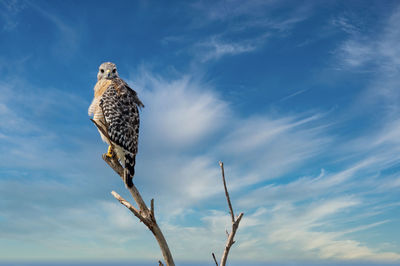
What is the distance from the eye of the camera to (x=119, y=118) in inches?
365

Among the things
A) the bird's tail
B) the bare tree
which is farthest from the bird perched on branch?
the bare tree

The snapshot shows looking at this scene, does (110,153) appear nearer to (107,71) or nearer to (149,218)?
(149,218)

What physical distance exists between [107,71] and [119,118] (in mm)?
2924

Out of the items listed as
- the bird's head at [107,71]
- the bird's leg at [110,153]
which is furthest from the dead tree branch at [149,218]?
the bird's head at [107,71]

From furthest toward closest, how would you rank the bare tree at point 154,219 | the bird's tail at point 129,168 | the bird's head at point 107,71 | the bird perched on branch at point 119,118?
the bird's head at point 107,71 → the bird perched on branch at point 119,118 → the bird's tail at point 129,168 → the bare tree at point 154,219

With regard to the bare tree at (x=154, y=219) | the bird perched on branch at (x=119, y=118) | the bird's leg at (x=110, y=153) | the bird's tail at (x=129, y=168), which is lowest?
the bare tree at (x=154, y=219)

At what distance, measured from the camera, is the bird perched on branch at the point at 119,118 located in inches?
349

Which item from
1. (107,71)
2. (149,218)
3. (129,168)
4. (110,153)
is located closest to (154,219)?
(149,218)

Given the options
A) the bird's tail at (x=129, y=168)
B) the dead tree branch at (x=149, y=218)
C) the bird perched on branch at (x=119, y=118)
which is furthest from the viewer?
the bird perched on branch at (x=119, y=118)

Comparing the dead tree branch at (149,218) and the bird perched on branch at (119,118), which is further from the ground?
the bird perched on branch at (119,118)

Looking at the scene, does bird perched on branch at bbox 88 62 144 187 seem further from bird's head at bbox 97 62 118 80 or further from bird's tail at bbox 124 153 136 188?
bird's head at bbox 97 62 118 80

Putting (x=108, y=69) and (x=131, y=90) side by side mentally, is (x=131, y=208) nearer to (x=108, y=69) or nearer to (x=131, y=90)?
(x=131, y=90)

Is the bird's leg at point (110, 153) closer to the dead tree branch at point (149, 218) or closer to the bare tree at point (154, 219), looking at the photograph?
the bare tree at point (154, 219)

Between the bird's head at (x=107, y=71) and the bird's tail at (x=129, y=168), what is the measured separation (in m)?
3.85
